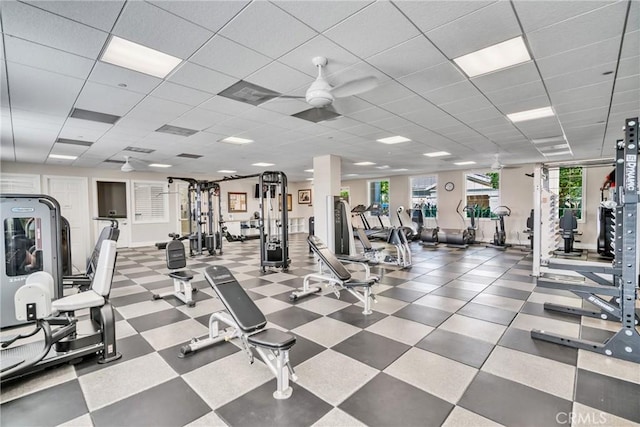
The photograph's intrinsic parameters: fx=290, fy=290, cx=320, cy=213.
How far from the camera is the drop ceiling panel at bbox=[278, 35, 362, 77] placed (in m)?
2.61

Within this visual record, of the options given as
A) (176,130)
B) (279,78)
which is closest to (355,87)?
(279,78)

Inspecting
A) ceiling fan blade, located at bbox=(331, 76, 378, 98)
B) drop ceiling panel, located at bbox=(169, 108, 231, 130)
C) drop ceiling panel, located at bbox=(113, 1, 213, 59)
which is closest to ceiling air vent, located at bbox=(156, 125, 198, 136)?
drop ceiling panel, located at bbox=(169, 108, 231, 130)

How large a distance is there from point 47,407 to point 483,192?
12.3m

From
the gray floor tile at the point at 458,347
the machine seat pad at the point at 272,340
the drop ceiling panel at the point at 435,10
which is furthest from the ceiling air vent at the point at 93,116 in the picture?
the gray floor tile at the point at 458,347

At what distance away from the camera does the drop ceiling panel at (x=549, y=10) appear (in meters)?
2.12

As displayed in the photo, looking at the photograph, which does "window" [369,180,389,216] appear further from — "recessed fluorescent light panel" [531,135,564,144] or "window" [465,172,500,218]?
"recessed fluorescent light panel" [531,135,564,144]

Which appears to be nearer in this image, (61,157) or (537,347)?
(537,347)

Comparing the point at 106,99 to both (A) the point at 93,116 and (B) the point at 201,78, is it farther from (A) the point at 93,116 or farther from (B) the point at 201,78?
(B) the point at 201,78

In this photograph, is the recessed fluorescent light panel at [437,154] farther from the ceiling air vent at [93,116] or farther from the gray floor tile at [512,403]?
the ceiling air vent at [93,116]

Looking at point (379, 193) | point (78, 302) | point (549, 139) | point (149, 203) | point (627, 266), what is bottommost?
point (78, 302)

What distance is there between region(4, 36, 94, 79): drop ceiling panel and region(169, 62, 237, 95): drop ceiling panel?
80 centimetres

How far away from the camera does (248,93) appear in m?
3.72

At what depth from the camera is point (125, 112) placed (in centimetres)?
430

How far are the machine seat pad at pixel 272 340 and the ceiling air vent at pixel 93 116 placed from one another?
426 cm
